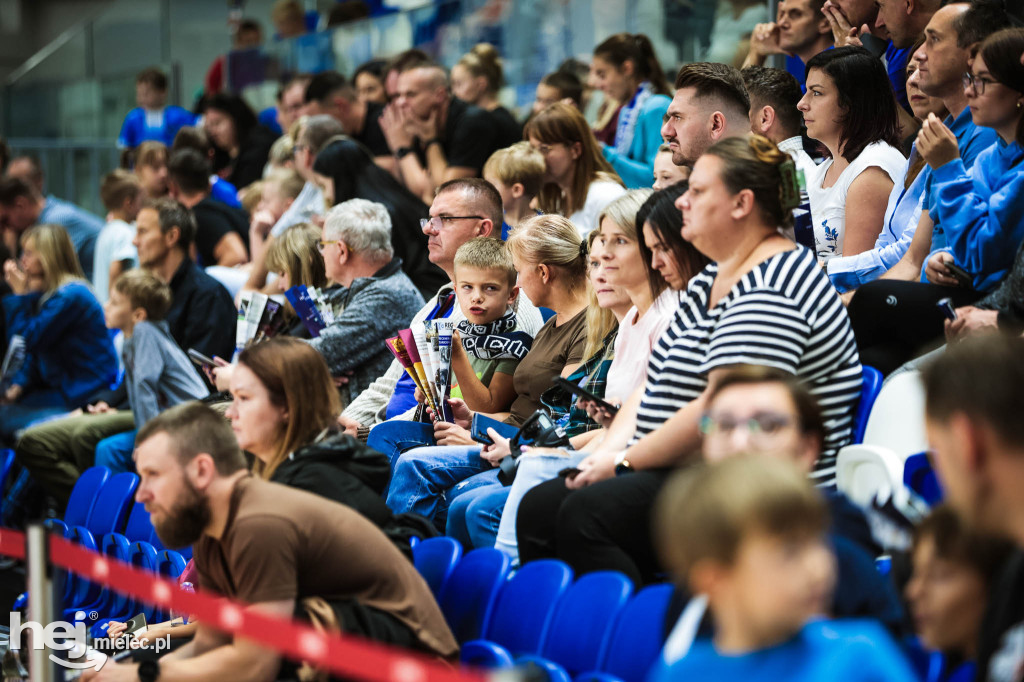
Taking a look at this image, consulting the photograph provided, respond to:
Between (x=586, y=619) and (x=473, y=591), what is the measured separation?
451 mm

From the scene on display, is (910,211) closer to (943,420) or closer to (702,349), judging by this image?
(702,349)

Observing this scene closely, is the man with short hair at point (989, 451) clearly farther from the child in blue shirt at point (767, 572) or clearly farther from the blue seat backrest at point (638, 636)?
the blue seat backrest at point (638, 636)

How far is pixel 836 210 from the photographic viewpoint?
4.39m

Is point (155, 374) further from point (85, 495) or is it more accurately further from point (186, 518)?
point (186, 518)

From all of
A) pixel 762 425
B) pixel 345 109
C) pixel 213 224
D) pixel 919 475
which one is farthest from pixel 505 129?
pixel 762 425

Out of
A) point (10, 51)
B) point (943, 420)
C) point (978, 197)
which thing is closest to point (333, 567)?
point (943, 420)

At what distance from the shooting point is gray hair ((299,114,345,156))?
6.93 m

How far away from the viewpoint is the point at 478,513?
377 centimetres

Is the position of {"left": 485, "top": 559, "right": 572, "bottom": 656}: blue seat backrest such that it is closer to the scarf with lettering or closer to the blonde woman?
the scarf with lettering

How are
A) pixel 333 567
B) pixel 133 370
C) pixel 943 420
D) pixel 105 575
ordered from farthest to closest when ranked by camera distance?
pixel 133 370
pixel 333 567
pixel 105 575
pixel 943 420

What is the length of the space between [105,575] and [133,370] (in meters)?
3.50

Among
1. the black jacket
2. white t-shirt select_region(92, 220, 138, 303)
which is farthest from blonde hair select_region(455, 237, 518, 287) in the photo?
white t-shirt select_region(92, 220, 138, 303)

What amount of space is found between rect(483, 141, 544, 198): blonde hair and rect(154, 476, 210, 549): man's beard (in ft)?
9.72

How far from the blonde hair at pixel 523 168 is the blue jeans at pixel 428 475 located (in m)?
1.77
